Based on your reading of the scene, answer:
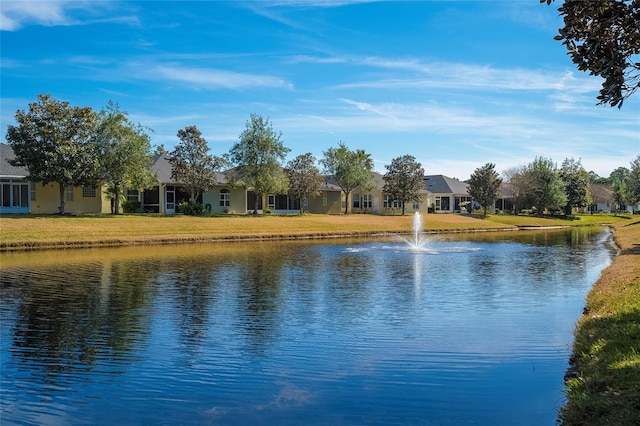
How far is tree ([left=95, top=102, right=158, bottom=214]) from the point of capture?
43.2 metres

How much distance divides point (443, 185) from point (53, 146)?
173ft

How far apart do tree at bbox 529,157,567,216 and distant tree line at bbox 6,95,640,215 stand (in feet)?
0.40

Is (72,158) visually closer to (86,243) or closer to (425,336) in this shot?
(86,243)

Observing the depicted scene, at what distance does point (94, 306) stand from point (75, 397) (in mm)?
6646

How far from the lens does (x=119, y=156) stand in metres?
43.3

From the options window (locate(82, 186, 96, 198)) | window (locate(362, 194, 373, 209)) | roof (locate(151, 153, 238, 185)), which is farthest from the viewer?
window (locate(362, 194, 373, 209))

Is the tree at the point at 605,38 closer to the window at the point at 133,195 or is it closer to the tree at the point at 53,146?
the tree at the point at 53,146

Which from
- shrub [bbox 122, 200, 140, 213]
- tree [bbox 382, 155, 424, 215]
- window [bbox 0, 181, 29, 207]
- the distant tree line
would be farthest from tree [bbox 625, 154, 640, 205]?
window [bbox 0, 181, 29, 207]

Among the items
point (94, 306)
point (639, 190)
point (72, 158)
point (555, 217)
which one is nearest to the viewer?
point (94, 306)

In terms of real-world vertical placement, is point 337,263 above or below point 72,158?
below

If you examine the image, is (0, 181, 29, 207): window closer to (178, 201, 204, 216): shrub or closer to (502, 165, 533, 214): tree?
(178, 201, 204, 216): shrub

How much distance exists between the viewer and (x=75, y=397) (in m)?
8.05

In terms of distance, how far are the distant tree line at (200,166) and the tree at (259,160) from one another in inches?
3.6

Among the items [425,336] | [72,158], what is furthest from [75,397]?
[72,158]
